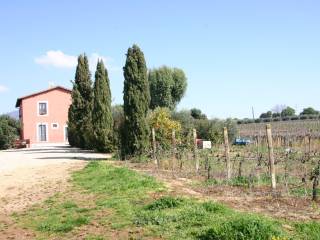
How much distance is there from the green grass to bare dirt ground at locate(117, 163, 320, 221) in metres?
0.45

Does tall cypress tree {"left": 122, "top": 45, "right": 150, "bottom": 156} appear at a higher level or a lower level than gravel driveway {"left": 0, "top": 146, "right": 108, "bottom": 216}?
higher

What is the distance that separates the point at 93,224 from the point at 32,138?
51782mm

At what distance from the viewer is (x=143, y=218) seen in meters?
8.85

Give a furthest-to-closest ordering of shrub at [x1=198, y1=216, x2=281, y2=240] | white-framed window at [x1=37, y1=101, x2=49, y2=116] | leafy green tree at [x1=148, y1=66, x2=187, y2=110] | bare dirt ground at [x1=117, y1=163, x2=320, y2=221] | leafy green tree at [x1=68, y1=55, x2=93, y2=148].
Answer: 1. leafy green tree at [x1=148, y1=66, x2=187, y2=110]
2. white-framed window at [x1=37, y1=101, x2=49, y2=116]
3. leafy green tree at [x1=68, y1=55, x2=93, y2=148]
4. bare dirt ground at [x1=117, y1=163, x2=320, y2=221]
5. shrub at [x1=198, y1=216, x2=281, y2=240]

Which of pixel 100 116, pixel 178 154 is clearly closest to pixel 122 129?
pixel 178 154

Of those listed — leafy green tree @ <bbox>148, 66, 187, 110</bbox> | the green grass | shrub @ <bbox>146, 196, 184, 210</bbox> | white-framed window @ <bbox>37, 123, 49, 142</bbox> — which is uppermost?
leafy green tree @ <bbox>148, 66, 187, 110</bbox>

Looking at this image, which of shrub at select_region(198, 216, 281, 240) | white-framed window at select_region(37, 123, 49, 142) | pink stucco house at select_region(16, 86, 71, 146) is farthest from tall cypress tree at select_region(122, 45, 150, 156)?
white-framed window at select_region(37, 123, 49, 142)

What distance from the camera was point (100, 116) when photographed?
101 ft

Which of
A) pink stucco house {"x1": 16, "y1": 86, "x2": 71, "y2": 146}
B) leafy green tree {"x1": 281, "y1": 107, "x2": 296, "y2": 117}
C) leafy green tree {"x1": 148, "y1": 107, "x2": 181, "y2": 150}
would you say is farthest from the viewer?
leafy green tree {"x1": 281, "y1": 107, "x2": 296, "y2": 117}

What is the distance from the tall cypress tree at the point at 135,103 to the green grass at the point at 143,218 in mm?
8287

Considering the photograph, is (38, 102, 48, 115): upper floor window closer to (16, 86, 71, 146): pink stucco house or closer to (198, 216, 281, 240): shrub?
(16, 86, 71, 146): pink stucco house

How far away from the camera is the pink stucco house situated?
5931cm

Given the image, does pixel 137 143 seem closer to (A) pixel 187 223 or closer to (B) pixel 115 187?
(B) pixel 115 187

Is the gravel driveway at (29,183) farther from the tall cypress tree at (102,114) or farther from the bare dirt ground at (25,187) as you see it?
the tall cypress tree at (102,114)
